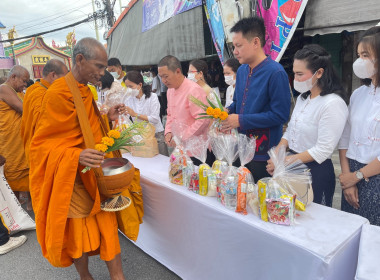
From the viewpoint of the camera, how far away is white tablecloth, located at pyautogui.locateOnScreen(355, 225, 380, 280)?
3.21ft

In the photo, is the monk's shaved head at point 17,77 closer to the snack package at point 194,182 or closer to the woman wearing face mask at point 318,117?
the snack package at point 194,182

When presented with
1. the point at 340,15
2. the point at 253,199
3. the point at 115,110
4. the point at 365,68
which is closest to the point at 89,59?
the point at 115,110

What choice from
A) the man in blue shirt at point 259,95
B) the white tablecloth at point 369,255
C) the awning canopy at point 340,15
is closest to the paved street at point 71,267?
the man in blue shirt at point 259,95

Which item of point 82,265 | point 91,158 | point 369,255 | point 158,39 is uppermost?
point 158,39

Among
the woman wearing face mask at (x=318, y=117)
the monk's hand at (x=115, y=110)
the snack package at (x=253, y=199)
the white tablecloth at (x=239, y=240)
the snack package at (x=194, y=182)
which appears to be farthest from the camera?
the monk's hand at (x=115, y=110)

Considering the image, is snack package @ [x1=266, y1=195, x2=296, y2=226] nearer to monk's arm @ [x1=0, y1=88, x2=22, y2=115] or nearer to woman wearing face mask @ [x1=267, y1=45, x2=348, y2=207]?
woman wearing face mask @ [x1=267, y1=45, x2=348, y2=207]

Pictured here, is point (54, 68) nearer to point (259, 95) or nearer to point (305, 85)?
point (259, 95)

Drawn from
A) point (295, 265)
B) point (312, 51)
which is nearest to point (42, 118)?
point (295, 265)

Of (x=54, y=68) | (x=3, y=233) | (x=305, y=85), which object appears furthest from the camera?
(x=54, y=68)

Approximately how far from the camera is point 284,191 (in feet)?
4.43

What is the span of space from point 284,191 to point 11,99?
3.69 m

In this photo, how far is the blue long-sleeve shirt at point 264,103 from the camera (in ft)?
6.10

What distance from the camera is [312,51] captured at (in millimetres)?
1682

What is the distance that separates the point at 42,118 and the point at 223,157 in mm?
1179
